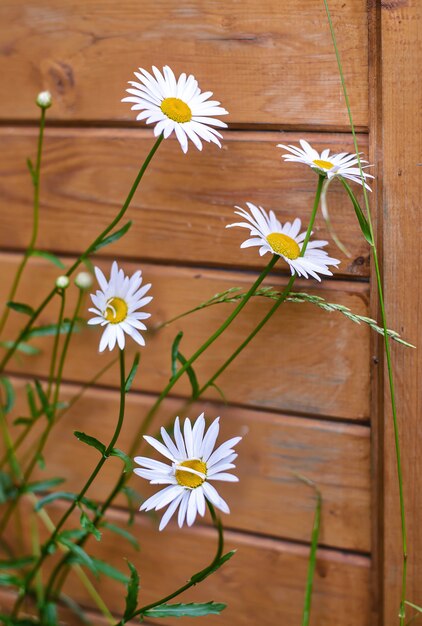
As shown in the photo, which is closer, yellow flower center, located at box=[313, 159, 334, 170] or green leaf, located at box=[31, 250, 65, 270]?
yellow flower center, located at box=[313, 159, 334, 170]

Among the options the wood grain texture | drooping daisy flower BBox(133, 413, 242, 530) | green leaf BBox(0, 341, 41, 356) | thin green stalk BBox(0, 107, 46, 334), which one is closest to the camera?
drooping daisy flower BBox(133, 413, 242, 530)

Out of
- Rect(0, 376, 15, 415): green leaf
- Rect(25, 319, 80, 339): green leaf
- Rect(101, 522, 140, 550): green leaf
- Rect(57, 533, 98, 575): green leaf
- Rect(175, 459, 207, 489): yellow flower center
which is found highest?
Rect(25, 319, 80, 339): green leaf

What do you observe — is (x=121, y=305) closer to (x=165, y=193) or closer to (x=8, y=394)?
(x=165, y=193)

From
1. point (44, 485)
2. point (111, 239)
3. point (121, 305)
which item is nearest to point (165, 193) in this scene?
point (111, 239)

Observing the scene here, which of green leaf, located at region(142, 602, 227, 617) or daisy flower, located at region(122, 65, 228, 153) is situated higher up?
daisy flower, located at region(122, 65, 228, 153)

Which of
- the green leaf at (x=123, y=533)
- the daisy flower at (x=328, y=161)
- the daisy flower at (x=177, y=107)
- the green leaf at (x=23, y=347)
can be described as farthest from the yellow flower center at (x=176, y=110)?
the green leaf at (x=123, y=533)

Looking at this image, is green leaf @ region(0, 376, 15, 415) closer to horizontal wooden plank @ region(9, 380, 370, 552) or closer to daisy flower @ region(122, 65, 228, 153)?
horizontal wooden plank @ region(9, 380, 370, 552)

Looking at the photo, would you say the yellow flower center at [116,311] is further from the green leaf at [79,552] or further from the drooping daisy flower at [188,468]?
the green leaf at [79,552]

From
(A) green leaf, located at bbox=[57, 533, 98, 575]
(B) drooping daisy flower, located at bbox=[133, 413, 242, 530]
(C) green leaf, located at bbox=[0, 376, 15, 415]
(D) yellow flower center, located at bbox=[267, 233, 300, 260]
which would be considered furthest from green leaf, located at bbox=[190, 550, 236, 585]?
(C) green leaf, located at bbox=[0, 376, 15, 415]
